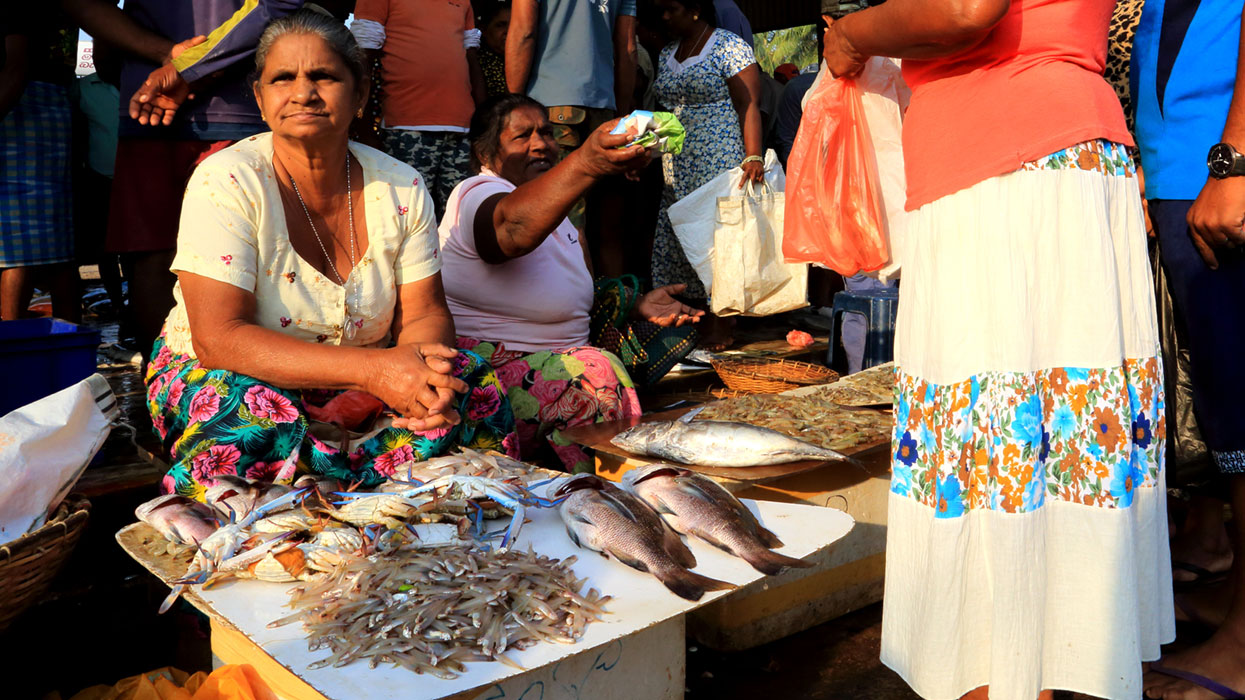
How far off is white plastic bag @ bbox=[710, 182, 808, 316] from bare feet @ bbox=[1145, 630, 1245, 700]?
283 centimetres

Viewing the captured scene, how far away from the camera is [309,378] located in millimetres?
2465

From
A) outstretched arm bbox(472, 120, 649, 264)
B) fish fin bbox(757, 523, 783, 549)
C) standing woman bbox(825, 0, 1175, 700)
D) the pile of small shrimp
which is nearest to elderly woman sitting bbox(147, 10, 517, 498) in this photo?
outstretched arm bbox(472, 120, 649, 264)

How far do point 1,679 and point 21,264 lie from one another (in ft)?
5.65

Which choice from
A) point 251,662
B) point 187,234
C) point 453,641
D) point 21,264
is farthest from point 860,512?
point 21,264

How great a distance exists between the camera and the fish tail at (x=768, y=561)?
2.00 meters

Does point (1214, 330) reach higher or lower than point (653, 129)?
lower

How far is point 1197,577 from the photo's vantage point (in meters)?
3.07

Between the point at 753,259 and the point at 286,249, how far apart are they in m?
2.76

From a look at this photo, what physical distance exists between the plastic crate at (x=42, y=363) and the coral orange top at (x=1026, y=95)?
2.54 metres

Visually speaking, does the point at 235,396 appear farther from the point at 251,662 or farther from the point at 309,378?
the point at 251,662

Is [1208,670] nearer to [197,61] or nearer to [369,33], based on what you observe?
[197,61]

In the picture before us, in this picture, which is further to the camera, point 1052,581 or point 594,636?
point 1052,581

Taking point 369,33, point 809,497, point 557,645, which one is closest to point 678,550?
point 557,645

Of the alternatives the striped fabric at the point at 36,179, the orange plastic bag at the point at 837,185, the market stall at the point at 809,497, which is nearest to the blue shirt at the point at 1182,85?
the orange plastic bag at the point at 837,185
